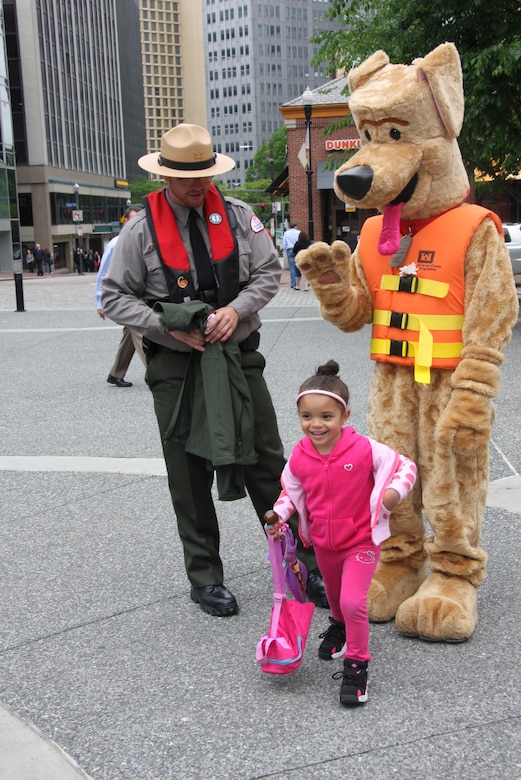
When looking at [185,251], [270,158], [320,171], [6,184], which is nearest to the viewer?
[185,251]

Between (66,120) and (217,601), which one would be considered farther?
(66,120)

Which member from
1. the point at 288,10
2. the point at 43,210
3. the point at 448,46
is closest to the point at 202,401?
the point at 448,46

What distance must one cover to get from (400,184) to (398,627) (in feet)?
5.69

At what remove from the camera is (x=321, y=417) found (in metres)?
3.24

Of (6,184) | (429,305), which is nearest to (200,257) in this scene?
(429,305)

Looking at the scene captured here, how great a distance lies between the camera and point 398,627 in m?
3.61

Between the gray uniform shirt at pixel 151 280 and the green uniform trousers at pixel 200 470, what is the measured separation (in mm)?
131

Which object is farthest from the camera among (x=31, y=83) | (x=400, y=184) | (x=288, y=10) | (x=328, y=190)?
(x=288, y=10)

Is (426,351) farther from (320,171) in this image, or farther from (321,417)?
(320,171)

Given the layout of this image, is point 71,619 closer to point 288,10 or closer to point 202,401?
point 202,401

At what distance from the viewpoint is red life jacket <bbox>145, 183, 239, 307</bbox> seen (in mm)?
3871

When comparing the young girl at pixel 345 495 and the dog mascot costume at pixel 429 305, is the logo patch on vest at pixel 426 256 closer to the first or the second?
the dog mascot costume at pixel 429 305

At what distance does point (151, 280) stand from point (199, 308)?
1.30 feet

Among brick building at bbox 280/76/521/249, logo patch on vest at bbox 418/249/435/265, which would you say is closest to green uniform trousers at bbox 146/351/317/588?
logo patch on vest at bbox 418/249/435/265
